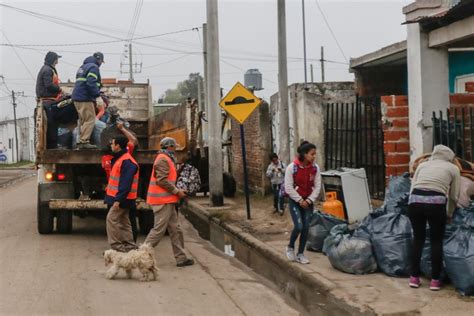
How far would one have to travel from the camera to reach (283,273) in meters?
8.27

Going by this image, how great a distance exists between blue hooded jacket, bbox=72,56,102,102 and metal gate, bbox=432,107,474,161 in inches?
212

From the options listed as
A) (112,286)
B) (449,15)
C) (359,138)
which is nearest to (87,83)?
(112,286)

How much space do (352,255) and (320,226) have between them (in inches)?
53.5

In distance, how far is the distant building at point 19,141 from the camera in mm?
69000

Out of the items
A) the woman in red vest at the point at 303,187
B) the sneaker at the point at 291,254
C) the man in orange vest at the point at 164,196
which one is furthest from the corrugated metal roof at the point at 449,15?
the man in orange vest at the point at 164,196

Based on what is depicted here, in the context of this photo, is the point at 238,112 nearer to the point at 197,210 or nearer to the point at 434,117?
the point at 197,210

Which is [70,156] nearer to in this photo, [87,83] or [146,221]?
[87,83]

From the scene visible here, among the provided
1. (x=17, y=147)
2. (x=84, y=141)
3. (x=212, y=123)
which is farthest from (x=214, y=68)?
(x=17, y=147)

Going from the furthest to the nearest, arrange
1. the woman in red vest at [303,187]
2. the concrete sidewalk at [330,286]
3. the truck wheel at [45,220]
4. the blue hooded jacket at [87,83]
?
the truck wheel at [45,220] → the blue hooded jacket at [87,83] → the woman in red vest at [303,187] → the concrete sidewalk at [330,286]

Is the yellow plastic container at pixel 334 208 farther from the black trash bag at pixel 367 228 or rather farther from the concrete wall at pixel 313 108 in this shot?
the concrete wall at pixel 313 108

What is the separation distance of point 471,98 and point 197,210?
765 cm

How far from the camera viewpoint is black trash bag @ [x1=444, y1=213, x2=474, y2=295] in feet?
20.4

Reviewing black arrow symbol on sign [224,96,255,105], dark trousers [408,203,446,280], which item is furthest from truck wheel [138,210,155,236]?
dark trousers [408,203,446,280]

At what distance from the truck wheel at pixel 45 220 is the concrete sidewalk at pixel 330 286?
113 inches
